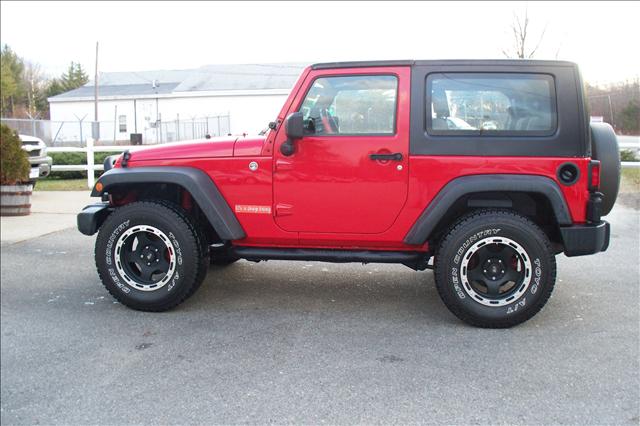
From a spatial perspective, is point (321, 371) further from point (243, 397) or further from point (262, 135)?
point (262, 135)

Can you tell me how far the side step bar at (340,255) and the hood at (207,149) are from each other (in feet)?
2.65

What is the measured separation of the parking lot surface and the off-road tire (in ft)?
0.48

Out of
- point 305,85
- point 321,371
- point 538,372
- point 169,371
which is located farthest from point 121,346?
point 538,372

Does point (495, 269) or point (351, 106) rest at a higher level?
point (351, 106)

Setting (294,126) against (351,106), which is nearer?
(294,126)

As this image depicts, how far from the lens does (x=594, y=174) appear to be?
4117 mm

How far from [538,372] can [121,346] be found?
9.27ft

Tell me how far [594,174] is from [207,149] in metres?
2.96

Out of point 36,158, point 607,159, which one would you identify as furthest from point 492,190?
point 36,158

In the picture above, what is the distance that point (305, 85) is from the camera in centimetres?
444

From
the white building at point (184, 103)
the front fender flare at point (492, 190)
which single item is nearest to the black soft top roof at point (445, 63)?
the front fender flare at point (492, 190)

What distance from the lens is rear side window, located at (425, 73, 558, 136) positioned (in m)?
4.17

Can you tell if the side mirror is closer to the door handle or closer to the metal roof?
the door handle

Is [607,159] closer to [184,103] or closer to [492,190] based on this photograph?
[492,190]
